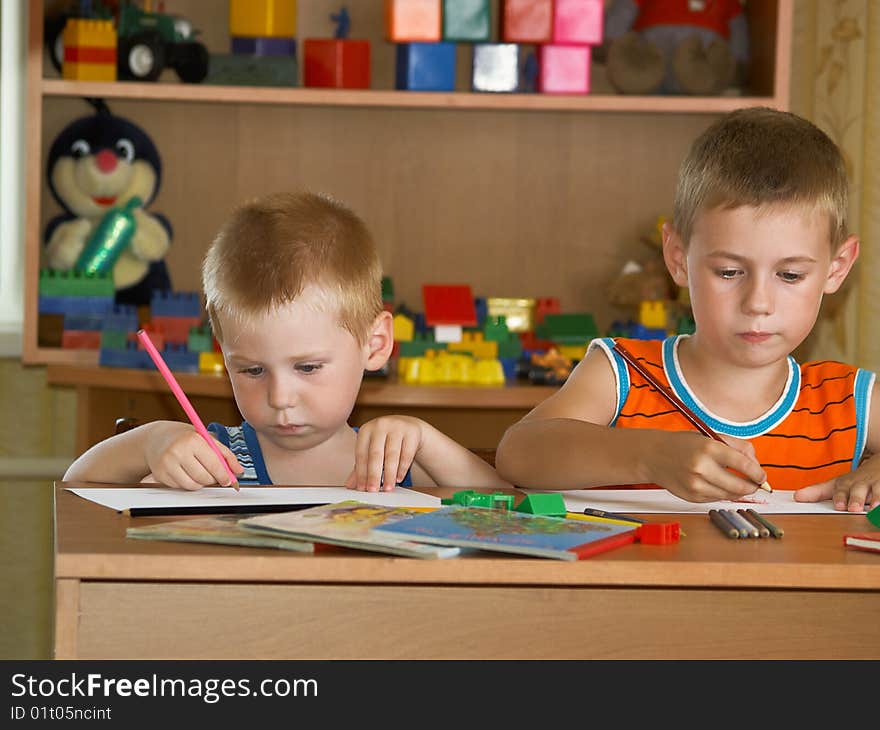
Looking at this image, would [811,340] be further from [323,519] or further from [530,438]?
[323,519]

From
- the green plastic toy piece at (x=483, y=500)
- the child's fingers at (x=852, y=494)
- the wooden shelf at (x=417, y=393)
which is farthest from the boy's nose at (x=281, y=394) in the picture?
the wooden shelf at (x=417, y=393)

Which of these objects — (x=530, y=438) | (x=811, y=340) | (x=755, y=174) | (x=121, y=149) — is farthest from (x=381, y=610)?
(x=121, y=149)

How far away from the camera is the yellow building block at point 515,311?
2.35 meters

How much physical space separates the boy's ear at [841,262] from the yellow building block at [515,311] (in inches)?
43.9

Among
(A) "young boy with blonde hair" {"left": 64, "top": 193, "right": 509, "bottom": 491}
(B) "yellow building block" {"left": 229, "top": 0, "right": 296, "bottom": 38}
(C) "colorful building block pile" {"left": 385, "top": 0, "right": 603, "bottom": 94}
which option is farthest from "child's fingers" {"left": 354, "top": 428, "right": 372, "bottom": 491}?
(B) "yellow building block" {"left": 229, "top": 0, "right": 296, "bottom": 38}

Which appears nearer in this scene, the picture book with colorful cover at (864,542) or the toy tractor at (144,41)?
the picture book with colorful cover at (864,542)

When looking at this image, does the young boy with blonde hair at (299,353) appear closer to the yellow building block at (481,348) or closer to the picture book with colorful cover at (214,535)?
the picture book with colorful cover at (214,535)

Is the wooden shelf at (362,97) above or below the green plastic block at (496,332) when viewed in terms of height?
above

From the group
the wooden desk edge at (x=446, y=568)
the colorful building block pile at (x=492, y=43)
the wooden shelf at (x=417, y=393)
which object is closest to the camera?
the wooden desk edge at (x=446, y=568)

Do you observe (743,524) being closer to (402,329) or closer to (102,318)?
(402,329)

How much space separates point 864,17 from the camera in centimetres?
218

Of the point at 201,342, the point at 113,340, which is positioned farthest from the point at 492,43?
the point at 113,340

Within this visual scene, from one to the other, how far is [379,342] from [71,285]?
1162 mm

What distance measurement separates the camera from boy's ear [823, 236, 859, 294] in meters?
1.24
